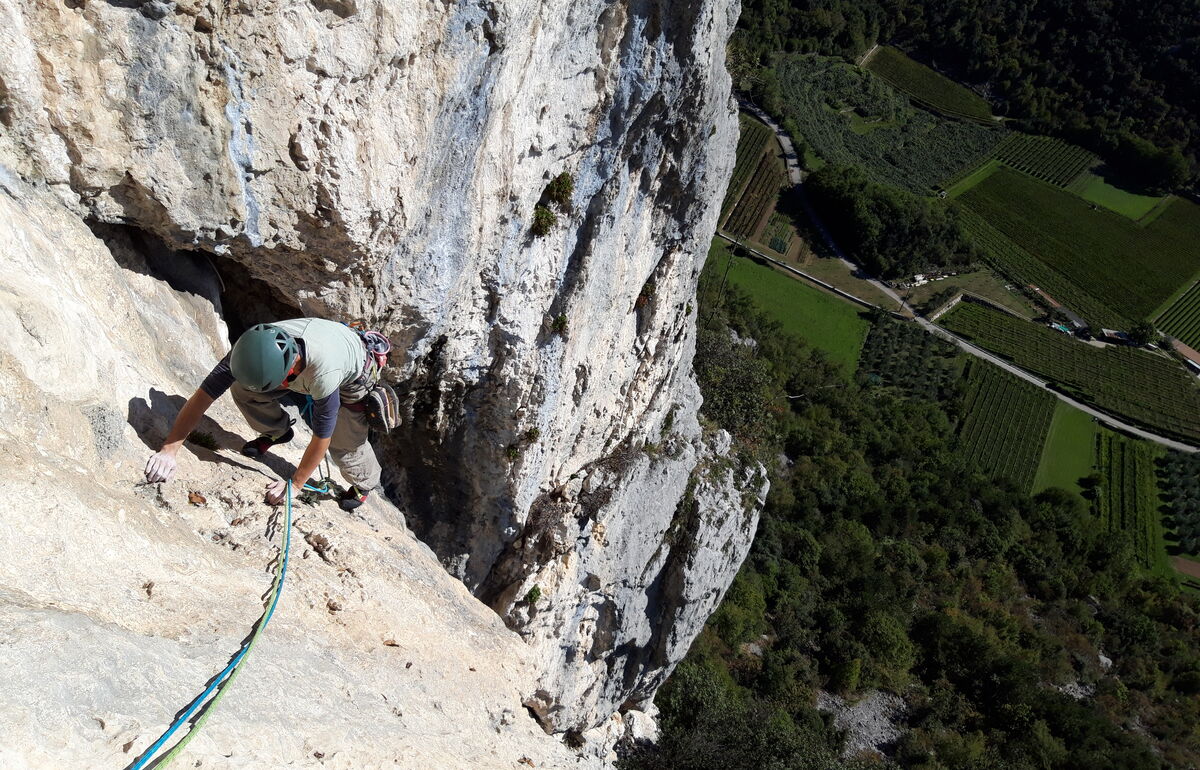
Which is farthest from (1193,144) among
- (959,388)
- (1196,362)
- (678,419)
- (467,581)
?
(467,581)

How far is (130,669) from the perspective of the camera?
500 cm

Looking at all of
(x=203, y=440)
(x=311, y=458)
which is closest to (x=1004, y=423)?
(x=311, y=458)

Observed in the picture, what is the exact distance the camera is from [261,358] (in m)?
6.09

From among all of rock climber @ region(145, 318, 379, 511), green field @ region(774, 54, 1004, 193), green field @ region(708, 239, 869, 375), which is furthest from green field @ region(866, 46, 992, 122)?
rock climber @ region(145, 318, 379, 511)

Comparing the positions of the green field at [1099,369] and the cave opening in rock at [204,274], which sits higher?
the cave opening in rock at [204,274]

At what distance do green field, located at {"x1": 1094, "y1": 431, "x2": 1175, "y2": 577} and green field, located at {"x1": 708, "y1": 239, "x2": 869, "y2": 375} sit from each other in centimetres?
1890

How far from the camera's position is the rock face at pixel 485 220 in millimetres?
6984

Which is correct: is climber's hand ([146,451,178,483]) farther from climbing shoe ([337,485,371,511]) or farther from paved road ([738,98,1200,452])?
paved road ([738,98,1200,452])

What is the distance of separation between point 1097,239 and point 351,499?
87.1 meters

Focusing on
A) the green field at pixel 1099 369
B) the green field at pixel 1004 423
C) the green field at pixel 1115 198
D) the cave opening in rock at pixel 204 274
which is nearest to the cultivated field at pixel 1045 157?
the green field at pixel 1115 198

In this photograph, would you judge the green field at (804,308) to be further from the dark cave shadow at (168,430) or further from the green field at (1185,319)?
the dark cave shadow at (168,430)

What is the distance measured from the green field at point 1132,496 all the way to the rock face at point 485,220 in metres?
44.1

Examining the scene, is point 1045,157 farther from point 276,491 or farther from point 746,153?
point 276,491

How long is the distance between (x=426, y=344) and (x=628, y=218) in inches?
183
